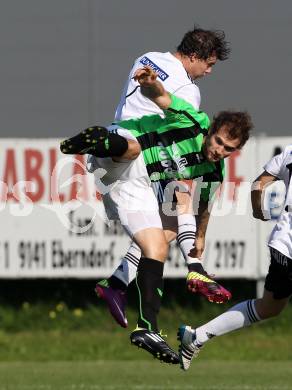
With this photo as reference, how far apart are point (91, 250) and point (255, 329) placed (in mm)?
2183

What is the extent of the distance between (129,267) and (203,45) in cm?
178

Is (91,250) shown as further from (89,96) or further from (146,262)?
(146,262)

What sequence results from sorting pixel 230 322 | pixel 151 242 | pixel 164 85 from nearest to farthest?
pixel 151 242
pixel 164 85
pixel 230 322

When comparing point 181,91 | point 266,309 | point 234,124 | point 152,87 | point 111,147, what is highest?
point 152,87

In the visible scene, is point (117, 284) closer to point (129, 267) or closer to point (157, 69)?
point (129, 267)

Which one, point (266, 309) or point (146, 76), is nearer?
point (146, 76)

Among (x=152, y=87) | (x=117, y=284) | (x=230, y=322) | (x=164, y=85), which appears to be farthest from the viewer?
(x=230, y=322)

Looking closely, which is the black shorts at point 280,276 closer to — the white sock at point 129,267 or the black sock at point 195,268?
the black sock at point 195,268

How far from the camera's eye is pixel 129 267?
10266 millimetres

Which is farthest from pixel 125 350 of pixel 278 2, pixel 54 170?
pixel 278 2

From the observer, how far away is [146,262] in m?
9.66

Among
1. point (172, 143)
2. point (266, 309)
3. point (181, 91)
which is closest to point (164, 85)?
point (181, 91)

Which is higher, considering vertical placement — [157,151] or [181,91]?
[181,91]

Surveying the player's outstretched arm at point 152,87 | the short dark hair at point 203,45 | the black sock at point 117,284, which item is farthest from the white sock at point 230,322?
the player's outstretched arm at point 152,87
